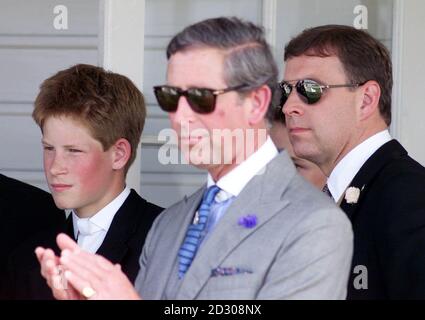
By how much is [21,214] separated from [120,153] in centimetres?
51

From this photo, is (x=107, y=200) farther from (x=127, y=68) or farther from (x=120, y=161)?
(x=127, y=68)

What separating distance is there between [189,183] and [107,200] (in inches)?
58.7

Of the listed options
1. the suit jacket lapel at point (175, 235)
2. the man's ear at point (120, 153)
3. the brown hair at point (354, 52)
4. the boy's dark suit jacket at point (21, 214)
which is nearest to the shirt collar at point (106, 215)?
the man's ear at point (120, 153)

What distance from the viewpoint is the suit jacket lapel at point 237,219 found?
2.28 meters

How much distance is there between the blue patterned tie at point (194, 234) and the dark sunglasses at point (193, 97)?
0.66 feet

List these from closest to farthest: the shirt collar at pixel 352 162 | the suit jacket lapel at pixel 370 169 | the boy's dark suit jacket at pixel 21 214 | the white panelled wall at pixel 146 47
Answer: the suit jacket lapel at pixel 370 169, the shirt collar at pixel 352 162, the boy's dark suit jacket at pixel 21 214, the white panelled wall at pixel 146 47

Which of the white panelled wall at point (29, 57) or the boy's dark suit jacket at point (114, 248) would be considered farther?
the white panelled wall at point (29, 57)

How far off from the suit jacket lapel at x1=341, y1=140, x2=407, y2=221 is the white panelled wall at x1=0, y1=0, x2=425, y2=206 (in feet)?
4.32

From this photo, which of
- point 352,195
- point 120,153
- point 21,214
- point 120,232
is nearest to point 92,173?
point 120,153

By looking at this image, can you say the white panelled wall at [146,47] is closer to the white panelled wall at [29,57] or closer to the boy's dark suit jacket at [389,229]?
the white panelled wall at [29,57]

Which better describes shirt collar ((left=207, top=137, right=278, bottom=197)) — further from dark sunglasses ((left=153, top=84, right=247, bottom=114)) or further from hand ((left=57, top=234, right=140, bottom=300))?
hand ((left=57, top=234, right=140, bottom=300))

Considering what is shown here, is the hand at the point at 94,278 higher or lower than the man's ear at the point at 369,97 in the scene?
lower

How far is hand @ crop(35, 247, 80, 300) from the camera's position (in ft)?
7.64

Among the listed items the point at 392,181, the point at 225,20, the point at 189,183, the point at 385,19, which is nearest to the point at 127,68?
the point at 189,183
